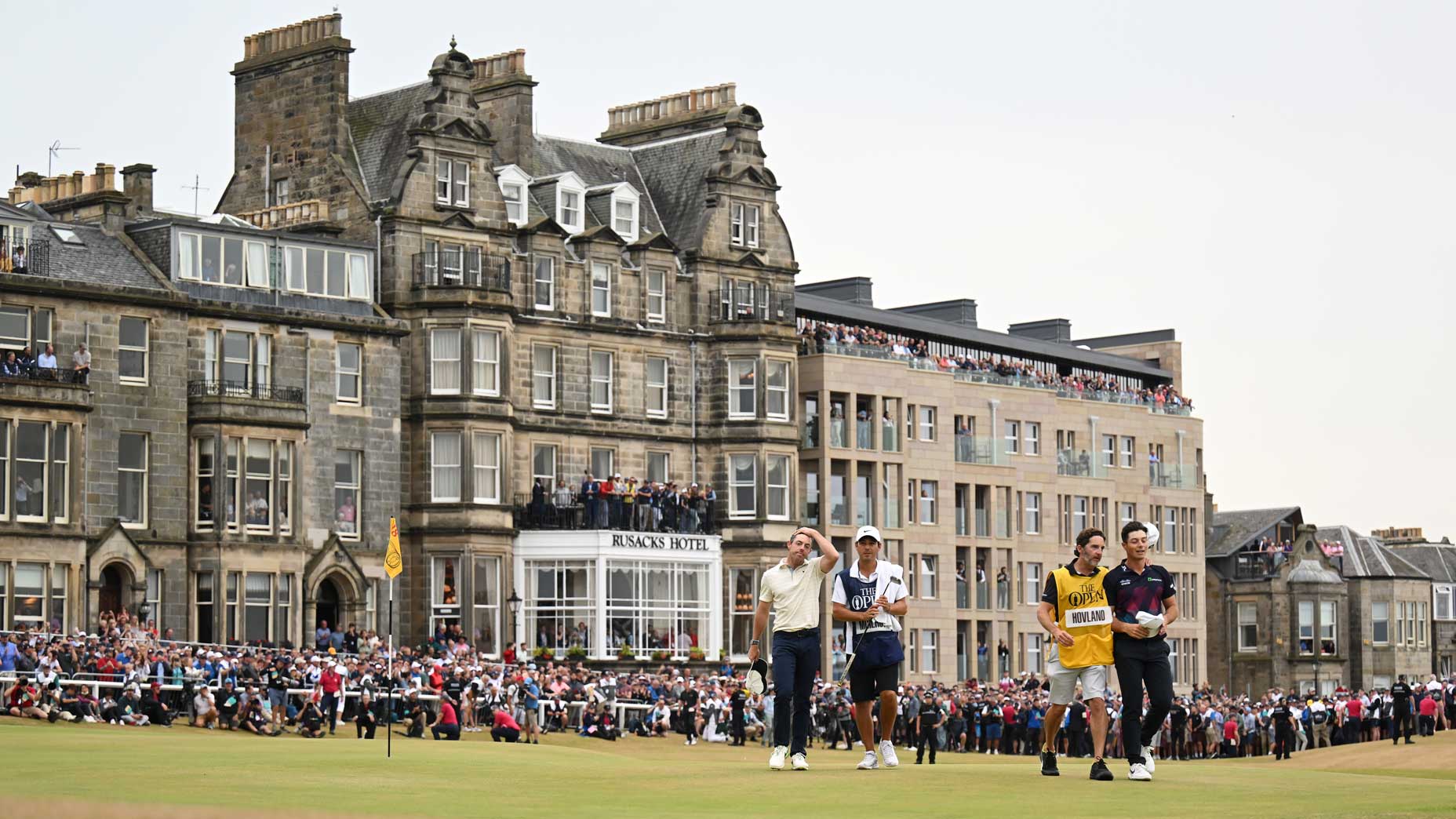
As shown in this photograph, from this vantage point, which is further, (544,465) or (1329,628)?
(1329,628)

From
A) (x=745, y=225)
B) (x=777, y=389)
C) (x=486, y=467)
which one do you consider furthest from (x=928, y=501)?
(x=486, y=467)

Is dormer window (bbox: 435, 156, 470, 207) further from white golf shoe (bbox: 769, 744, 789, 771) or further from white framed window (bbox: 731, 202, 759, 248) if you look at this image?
white golf shoe (bbox: 769, 744, 789, 771)

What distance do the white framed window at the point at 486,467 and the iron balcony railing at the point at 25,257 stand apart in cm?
1329

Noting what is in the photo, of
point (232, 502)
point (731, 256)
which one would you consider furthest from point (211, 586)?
point (731, 256)

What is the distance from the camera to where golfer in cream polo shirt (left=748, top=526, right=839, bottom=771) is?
21.7m

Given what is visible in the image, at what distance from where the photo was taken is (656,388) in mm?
71250

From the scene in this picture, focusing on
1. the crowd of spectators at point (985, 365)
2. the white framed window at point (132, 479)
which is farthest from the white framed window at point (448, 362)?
the crowd of spectators at point (985, 365)

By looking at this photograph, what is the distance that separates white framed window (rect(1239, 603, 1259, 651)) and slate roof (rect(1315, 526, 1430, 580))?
5482mm

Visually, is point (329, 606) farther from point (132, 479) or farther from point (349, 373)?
point (132, 479)

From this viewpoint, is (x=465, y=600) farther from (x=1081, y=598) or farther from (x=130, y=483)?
(x=1081, y=598)

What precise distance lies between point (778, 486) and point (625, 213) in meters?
9.63

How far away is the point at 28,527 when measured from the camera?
55.0 m

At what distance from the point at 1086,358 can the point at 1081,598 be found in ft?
253

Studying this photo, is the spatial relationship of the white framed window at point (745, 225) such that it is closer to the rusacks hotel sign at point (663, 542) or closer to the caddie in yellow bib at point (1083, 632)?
the rusacks hotel sign at point (663, 542)
